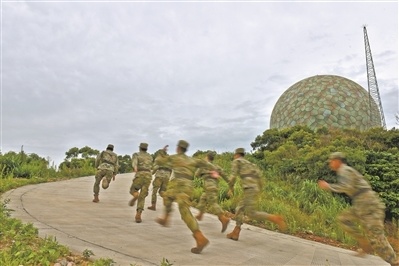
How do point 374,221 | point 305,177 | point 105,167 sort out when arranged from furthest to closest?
1. point 305,177
2. point 105,167
3. point 374,221

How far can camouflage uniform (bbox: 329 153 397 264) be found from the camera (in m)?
5.23

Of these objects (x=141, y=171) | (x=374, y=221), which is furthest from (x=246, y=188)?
(x=141, y=171)

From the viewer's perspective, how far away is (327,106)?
2831 cm

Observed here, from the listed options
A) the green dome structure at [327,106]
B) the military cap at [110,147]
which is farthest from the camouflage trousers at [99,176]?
the green dome structure at [327,106]

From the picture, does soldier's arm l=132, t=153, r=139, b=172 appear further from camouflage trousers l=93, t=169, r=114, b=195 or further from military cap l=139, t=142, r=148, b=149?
camouflage trousers l=93, t=169, r=114, b=195

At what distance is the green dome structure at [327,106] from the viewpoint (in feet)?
91.4

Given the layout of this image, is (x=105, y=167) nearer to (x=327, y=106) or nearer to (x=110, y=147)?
(x=110, y=147)

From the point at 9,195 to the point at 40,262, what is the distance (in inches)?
252

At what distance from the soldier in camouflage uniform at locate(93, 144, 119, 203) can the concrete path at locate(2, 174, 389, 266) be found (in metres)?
0.60

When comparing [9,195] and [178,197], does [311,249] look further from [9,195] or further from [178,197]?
[9,195]

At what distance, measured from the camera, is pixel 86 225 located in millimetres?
6707

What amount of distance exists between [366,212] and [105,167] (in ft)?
23.7

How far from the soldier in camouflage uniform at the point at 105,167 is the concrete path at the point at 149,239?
1.95 feet

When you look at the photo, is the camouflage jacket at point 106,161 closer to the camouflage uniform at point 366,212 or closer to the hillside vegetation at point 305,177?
the hillside vegetation at point 305,177
